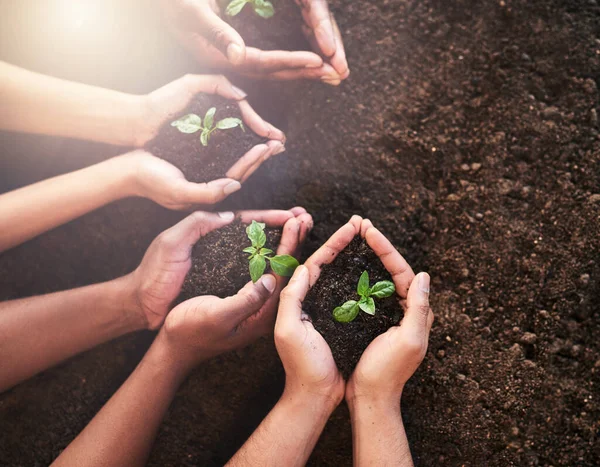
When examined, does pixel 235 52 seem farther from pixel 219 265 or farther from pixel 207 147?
pixel 219 265

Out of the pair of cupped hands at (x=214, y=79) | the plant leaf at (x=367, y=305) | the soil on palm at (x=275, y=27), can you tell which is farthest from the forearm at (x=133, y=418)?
the soil on palm at (x=275, y=27)

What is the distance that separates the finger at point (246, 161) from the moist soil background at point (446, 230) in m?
0.15

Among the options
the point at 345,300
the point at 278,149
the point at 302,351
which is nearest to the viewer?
the point at 302,351

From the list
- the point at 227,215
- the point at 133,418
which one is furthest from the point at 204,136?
the point at 133,418

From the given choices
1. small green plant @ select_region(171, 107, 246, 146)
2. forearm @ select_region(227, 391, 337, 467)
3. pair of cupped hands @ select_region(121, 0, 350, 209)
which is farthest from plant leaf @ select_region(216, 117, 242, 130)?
forearm @ select_region(227, 391, 337, 467)

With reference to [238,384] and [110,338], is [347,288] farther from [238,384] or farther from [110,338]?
[110,338]

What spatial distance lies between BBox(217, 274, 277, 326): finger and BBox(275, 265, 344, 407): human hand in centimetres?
6

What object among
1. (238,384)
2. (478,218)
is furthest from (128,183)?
(478,218)

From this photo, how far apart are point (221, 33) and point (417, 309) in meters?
0.95

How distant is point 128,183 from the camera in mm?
1414

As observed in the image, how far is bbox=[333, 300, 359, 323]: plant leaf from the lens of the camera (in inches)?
46.9

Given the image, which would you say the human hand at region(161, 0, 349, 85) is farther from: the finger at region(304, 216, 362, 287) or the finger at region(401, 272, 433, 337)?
the finger at region(401, 272, 433, 337)

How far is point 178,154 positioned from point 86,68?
0.50 m

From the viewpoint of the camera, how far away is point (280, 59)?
1.37m
